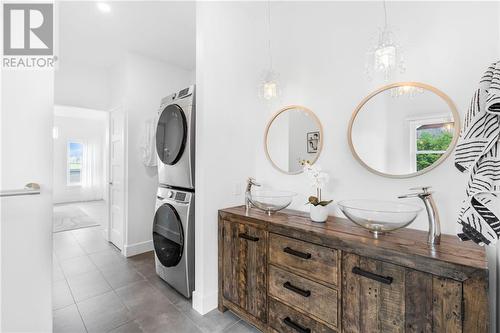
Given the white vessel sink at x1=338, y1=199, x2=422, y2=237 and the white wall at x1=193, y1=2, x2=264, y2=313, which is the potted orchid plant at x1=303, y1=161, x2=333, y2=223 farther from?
the white wall at x1=193, y1=2, x2=264, y2=313

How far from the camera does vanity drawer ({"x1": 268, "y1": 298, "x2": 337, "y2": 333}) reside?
1437 millimetres

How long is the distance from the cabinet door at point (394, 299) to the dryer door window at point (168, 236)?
5.03 ft

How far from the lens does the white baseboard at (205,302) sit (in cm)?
202

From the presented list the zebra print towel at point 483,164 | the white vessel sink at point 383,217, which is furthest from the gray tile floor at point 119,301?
the zebra print towel at point 483,164

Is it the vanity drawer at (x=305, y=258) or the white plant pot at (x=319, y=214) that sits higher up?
the white plant pot at (x=319, y=214)

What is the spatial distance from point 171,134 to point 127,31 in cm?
156

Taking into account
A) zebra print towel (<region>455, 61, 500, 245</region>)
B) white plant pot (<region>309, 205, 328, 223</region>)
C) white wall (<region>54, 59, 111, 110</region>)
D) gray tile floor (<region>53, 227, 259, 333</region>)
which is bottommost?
gray tile floor (<region>53, 227, 259, 333</region>)

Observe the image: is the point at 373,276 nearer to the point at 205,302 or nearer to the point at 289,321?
the point at 289,321

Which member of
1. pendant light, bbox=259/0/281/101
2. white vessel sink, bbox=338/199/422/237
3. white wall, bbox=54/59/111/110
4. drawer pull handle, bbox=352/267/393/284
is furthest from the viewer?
white wall, bbox=54/59/111/110

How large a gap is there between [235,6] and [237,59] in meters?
0.49

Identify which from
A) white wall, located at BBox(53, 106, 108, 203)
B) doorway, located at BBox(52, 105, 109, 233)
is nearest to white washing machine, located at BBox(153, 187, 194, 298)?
doorway, located at BBox(52, 105, 109, 233)

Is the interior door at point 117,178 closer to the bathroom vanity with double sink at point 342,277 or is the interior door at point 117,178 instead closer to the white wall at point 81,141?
the bathroom vanity with double sink at point 342,277

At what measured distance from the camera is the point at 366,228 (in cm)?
138

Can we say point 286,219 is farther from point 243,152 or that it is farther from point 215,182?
point 243,152
